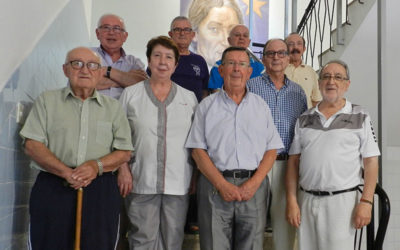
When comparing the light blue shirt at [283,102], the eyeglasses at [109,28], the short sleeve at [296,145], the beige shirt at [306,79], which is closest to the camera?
the short sleeve at [296,145]

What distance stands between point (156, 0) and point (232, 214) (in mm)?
5411

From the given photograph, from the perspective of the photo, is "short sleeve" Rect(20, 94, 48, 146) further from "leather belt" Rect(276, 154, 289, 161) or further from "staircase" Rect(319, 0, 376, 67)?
"staircase" Rect(319, 0, 376, 67)

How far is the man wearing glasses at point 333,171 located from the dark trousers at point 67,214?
3.62 feet

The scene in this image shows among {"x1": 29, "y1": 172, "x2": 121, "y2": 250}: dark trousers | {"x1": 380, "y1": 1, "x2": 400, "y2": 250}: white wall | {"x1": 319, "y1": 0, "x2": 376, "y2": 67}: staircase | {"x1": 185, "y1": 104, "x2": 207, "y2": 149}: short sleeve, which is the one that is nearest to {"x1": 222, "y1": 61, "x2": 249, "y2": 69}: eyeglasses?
{"x1": 185, "y1": 104, "x2": 207, "y2": 149}: short sleeve

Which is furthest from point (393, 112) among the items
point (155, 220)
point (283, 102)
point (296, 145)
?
point (155, 220)

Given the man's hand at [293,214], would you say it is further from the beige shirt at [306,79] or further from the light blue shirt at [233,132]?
the beige shirt at [306,79]

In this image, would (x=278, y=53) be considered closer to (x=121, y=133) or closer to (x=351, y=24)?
(x=121, y=133)

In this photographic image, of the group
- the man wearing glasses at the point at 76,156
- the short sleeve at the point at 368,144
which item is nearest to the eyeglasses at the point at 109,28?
the man wearing glasses at the point at 76,156

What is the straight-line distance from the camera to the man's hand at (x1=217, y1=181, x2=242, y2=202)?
227 centimetres

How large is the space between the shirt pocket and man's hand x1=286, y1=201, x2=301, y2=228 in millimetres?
1153

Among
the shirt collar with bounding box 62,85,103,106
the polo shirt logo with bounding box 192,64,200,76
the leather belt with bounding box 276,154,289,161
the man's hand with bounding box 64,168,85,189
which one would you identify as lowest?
the man's hand with bounding box 64,168,85,189

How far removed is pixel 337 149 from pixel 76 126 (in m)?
1.47

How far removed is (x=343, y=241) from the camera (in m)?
2.33

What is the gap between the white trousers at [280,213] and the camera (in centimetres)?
264
